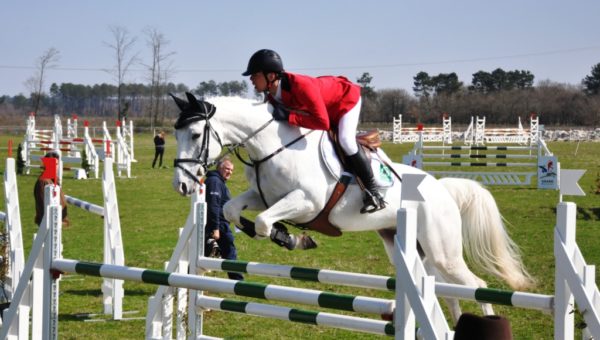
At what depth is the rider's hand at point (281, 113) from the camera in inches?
210

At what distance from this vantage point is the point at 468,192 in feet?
19.9

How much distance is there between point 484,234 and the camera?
6.03 m

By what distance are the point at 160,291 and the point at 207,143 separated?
3.18 ft

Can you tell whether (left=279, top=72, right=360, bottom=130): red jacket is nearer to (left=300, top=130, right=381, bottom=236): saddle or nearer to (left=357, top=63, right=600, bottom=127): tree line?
(left=300, top=130, right=381, bottom=236): saddle

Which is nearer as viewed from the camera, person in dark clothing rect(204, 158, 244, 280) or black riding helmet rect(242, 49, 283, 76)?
black riding helmet rect(242, 49, 283, 76)

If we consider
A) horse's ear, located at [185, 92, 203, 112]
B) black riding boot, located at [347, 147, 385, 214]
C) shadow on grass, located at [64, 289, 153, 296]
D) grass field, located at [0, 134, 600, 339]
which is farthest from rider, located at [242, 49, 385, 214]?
shadow on grass, located at [64, 289, 153, 296]

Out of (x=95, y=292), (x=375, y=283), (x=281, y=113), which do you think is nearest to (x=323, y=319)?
(x=375, y=283)

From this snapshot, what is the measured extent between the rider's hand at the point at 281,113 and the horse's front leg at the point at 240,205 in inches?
20.5

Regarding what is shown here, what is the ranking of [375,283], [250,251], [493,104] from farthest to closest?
[493,104] → [250,251] → [375,283]

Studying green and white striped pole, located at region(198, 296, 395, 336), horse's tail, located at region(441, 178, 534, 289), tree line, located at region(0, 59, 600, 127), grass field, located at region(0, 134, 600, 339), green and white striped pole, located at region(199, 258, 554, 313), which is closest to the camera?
green and white striped pole, located at region(199, 258, 554, 313)

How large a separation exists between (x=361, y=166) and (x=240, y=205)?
83 centimetres

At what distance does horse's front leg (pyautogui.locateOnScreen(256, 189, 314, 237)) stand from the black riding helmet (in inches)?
31.6

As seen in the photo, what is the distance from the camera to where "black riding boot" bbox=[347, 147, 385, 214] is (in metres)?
5.24

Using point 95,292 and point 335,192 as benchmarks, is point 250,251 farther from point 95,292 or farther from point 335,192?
point 335,192
